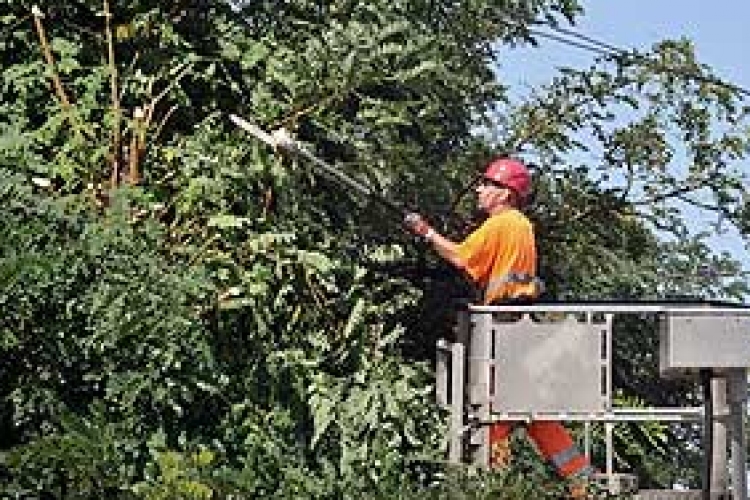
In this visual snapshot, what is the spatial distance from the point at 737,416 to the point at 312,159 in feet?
7.90

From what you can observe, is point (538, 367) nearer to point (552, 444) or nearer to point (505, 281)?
point (552, 444)

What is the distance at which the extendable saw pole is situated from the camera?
26.3 feet

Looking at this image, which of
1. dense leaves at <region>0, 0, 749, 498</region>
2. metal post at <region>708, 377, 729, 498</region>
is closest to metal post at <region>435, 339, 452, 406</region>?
dense leaves at <region>0, 0, 749, 498</region>

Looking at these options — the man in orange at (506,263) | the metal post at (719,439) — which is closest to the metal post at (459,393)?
the man in orange at (506,263)

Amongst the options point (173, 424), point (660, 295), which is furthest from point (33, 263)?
point (660, 295)

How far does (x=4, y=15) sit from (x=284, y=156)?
60.8 inches

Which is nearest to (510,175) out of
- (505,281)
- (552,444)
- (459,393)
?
(505,281)

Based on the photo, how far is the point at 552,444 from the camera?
771 cm

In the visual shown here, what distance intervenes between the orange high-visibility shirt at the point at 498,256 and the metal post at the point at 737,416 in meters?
1.48

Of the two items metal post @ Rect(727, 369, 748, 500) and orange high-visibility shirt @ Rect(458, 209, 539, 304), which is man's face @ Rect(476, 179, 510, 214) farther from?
metal post @ Rect(727, 369, 748, 500)

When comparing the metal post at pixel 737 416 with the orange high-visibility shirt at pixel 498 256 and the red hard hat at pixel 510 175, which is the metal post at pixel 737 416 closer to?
the orange high-visibility shirt at pixel 498 256

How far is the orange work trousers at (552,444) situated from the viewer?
7500 millimetres

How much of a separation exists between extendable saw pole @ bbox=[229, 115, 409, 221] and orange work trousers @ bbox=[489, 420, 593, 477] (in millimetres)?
1175

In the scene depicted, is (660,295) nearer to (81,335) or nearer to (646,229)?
(646,229)
